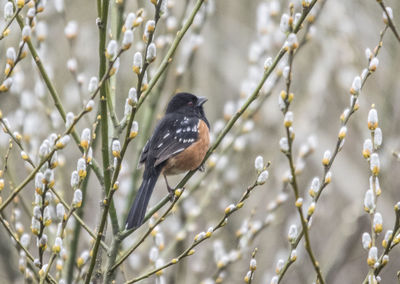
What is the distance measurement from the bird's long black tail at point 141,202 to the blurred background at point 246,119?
19 centimetres

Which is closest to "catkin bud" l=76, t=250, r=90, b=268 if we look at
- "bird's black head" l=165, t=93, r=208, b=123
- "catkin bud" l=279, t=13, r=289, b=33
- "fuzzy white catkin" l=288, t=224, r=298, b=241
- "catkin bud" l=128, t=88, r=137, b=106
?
"catkin bud" l=128, t=88, r=137, b=106

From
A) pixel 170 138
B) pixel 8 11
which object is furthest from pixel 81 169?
pixel 170 138

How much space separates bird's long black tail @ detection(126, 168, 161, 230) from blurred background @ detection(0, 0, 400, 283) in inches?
7.6

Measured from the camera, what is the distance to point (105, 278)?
2.58 meters

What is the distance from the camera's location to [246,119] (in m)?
3.86

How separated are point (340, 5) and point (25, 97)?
10.6 ft

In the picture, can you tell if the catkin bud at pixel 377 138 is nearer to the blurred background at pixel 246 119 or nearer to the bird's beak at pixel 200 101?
the blurred background at pixel 246 119

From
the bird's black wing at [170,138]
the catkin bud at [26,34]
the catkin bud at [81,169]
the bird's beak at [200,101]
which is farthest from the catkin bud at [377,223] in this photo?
the bird's beak at [200,101]

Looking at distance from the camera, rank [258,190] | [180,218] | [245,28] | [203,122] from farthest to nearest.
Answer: [245,28] → [258,190] → [180,218] → [203,122]

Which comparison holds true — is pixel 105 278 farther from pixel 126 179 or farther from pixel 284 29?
pixel 126 179

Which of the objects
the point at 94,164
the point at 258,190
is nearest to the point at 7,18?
the point at 94,164

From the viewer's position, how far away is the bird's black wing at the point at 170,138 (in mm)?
3879

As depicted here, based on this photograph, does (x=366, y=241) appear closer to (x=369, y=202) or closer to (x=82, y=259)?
(x=369, y=202)

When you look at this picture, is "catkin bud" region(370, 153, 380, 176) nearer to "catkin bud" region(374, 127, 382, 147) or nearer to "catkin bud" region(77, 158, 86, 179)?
"catkin bud" region(374, 127, 382, 147)
